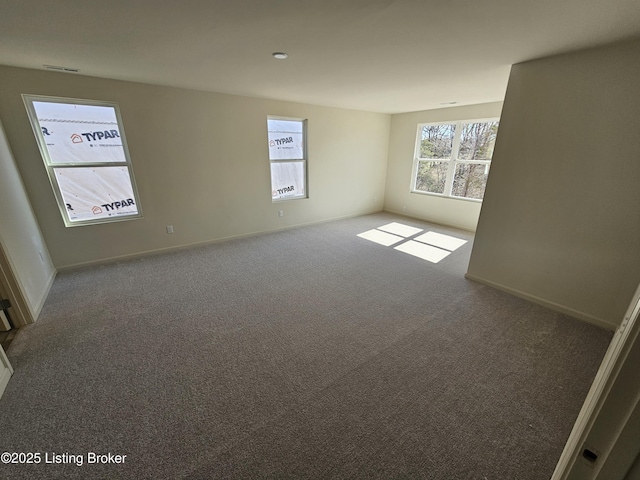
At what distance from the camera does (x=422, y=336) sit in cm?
213

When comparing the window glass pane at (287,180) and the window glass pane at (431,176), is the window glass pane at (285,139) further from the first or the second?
the window glass pane at (431,176)

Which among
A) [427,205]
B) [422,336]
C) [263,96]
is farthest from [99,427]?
[427,205]

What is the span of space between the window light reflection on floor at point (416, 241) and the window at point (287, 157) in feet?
5.36

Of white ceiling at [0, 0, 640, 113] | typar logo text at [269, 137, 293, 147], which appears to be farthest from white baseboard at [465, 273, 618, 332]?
typar logo text at [269, 137, 293, 147]

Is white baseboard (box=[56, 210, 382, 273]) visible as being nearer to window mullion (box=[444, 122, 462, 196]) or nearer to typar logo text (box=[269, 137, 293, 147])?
typar logo text (box=[269, 137, 293, 147])

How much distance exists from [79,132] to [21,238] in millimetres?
1417

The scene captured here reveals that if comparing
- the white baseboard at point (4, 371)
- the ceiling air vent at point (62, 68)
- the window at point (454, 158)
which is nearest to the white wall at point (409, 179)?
the window at point (454, 158)

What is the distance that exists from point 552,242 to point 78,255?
Result: 5.49 metres

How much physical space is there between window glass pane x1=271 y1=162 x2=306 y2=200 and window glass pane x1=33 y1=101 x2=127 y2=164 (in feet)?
7.32

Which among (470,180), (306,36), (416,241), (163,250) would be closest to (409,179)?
(470,180)

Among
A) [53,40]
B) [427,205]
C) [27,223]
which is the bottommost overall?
[427,205]

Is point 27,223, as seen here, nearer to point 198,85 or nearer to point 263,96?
point 198,85

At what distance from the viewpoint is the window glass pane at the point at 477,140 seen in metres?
4.48

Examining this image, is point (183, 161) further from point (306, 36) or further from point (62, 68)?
point (306, 36)
